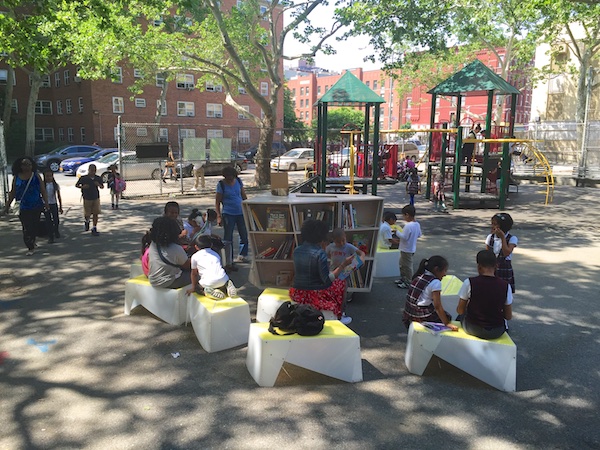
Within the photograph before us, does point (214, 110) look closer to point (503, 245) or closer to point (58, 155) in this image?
point (58, 155)

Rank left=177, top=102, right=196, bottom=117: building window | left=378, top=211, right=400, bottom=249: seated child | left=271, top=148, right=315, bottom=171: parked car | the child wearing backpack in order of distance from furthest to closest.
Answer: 1. left=177, top=102, right=196, bottom=117: building window
2. left=271, top=148, right=315, bottom=171: parked car
3. left=378, top=211, right=400, bottom=249: seated child
4. the child wearing backpack

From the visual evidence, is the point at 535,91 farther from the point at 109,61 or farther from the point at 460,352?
the point at 460,352

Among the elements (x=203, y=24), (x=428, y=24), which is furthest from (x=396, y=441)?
(x=203, y=24)

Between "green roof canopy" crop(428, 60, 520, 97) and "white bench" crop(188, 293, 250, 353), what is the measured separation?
1306 centimetres

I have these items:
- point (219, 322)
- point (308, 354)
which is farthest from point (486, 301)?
point (219, 322)

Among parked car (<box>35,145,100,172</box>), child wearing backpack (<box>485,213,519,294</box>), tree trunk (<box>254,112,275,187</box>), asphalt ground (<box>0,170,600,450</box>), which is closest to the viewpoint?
asphalt ground (<box>0,170,600,450</box>)

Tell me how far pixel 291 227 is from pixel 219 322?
1850mm

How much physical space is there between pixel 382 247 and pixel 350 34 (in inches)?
540

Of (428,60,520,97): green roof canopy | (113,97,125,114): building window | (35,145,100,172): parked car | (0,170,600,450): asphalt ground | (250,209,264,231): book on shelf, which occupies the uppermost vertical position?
(113,97,125,114): building window

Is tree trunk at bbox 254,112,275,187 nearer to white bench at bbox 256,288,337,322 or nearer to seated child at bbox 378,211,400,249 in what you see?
seated child at bbox 378,211,400,249

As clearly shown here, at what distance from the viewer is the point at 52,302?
6.83 m

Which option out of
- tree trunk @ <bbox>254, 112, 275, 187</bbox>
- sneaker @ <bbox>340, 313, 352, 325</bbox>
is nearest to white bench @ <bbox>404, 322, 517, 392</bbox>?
sneaker @ <bbox>340, 313, 352, 325</bbox>

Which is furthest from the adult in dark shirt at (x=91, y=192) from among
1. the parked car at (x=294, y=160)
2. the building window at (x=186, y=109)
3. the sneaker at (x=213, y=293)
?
the building window at (x=186, y=109)

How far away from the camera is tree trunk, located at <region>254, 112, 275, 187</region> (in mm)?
20531
